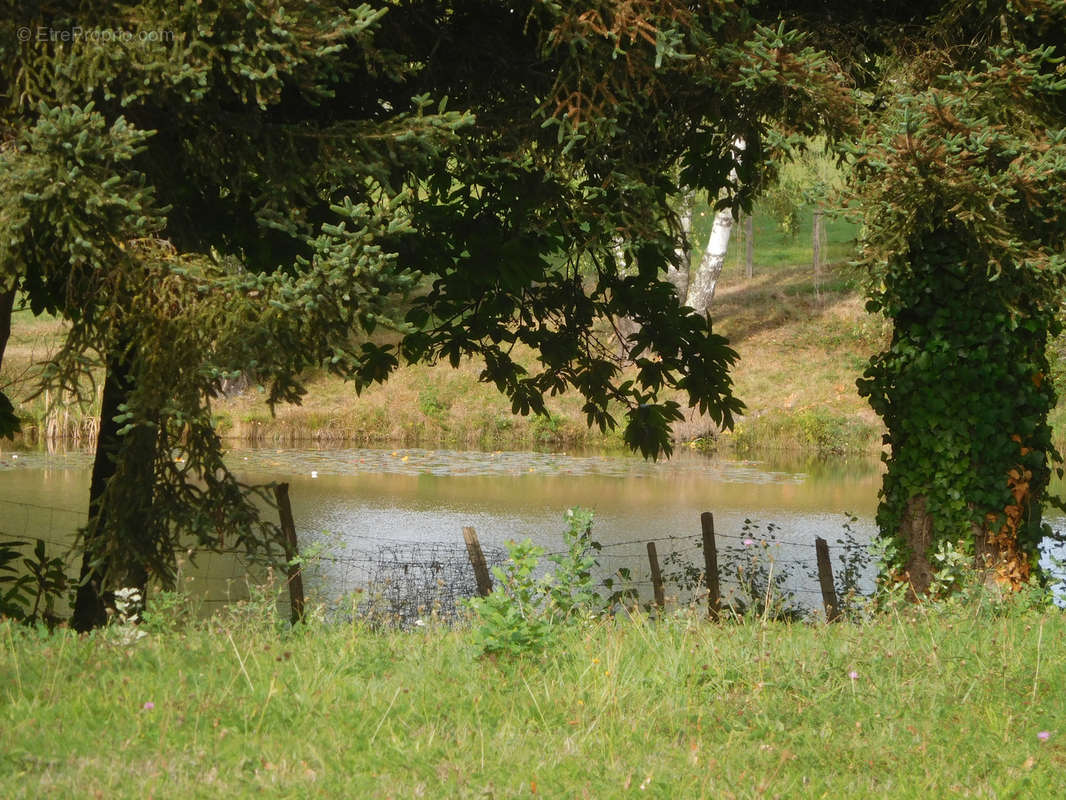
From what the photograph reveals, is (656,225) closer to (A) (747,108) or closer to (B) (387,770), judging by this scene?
(A) (747,108)

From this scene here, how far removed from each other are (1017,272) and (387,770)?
19.6 feet

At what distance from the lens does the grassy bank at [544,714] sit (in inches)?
167

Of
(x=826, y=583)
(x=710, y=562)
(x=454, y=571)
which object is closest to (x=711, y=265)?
(x=454, y=571)

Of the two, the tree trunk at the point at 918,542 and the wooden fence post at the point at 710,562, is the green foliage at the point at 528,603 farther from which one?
the wooden fence post at the point at 710,562

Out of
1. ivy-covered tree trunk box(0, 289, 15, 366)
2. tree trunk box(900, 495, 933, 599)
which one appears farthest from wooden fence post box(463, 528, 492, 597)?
ivy-covered tree trunk box(0, 289, 15, 366)

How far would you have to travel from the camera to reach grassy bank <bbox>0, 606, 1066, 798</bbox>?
13.9ft

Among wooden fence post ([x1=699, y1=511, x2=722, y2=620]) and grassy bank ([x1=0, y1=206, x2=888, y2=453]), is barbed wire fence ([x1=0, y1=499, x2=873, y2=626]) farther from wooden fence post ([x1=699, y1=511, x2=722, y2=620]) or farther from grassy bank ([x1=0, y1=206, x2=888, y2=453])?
grassy bank ([x1=0, y1=206, x2=888, y2=453])

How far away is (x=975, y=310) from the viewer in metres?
8.66

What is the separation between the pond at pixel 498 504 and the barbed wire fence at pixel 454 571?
5 cm

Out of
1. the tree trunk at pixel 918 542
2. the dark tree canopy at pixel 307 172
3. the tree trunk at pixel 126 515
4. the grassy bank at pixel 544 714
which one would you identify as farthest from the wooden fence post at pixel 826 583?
the tree trunk at pixel 126 515

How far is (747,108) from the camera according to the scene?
8.42 meters

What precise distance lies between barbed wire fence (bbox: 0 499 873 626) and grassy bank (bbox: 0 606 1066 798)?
3692 millimetres

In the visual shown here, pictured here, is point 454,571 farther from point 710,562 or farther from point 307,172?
point 307,172

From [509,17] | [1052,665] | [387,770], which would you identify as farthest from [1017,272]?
[387,770]
